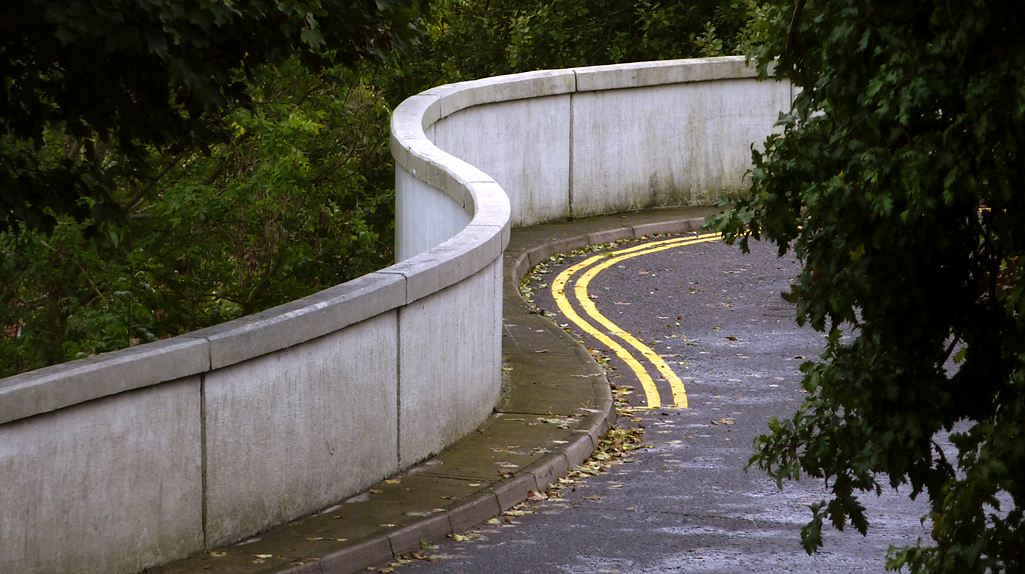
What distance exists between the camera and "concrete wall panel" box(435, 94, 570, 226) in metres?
15.1

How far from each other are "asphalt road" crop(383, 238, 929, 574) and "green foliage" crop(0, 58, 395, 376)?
5.44 metres

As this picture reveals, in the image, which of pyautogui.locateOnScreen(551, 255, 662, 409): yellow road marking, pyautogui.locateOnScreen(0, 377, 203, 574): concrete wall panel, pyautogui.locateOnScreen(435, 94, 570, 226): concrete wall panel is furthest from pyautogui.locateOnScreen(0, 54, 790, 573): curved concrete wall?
pyautogui.locateOnScreen(435, 94, 570, 226): concrete wall panel

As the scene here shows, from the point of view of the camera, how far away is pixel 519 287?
43.4ft

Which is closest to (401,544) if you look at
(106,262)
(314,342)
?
(314,342)

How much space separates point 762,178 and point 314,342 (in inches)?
131

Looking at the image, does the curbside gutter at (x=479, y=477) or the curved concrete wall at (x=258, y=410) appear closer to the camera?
the curved concrete wall at (x=258, y=410)

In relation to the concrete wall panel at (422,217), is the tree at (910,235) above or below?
above

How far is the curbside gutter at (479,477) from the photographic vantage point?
6.27 metres

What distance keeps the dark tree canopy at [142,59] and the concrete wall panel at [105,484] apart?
182 centimetres

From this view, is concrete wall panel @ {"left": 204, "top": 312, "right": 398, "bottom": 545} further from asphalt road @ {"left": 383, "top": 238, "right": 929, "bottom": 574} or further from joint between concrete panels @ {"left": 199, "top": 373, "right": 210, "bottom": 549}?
asphalt road @ {"left": 383, "top": 238, "right": 929, "bottom": 574}

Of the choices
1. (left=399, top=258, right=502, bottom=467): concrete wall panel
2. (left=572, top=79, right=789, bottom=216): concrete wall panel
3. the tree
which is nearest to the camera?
the tree

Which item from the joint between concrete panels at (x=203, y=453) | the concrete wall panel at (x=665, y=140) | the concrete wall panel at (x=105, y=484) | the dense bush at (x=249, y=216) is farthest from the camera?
the concrete wall panel at (x=665, y=140)

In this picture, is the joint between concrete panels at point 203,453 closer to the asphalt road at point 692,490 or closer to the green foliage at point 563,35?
the asphalt road at point 692,490

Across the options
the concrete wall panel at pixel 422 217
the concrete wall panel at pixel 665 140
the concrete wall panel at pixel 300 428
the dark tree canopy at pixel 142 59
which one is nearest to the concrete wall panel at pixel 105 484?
the concrete wall panel at pixel 300 428
